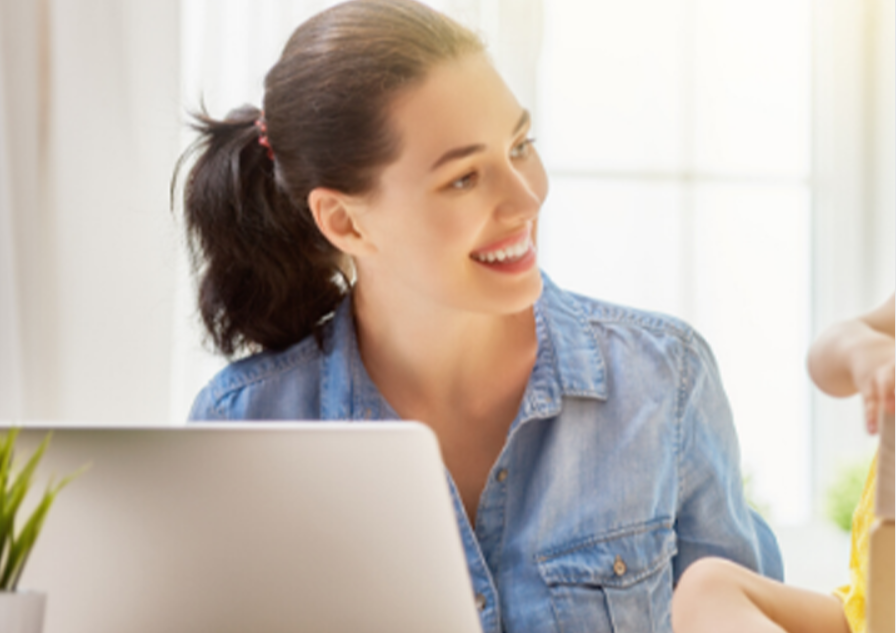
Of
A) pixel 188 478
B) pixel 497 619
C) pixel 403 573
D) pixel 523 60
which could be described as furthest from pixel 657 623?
pixel 523 60

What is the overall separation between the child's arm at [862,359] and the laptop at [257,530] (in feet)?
0.83

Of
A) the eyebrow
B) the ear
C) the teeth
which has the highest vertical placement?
the eyebrow

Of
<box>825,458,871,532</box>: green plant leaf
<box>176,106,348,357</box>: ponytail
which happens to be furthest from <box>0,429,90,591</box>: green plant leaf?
<box>825,458,871,532</box>: green plant leaf

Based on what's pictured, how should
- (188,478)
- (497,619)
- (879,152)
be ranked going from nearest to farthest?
(188,478) < (497,619) < (879,152)

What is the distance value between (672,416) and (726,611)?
0.42 m

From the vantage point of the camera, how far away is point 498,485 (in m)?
1.03

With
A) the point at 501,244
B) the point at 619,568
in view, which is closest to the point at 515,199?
the point at 501,244

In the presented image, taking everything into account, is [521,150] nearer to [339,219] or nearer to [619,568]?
[339,219]

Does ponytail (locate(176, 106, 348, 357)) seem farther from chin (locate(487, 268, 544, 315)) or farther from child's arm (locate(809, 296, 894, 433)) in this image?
child's arm (locate(809, 296, 894, 433))

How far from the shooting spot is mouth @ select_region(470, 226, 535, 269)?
1022 mm

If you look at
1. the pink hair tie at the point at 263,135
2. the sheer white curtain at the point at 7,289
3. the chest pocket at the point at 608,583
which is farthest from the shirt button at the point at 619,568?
the sheer white curtain at the point at 7,289

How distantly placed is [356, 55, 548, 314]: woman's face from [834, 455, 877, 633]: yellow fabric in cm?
42

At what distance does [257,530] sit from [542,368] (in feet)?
1.68

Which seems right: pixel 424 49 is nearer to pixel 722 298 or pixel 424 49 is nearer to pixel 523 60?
pixel 523 60
